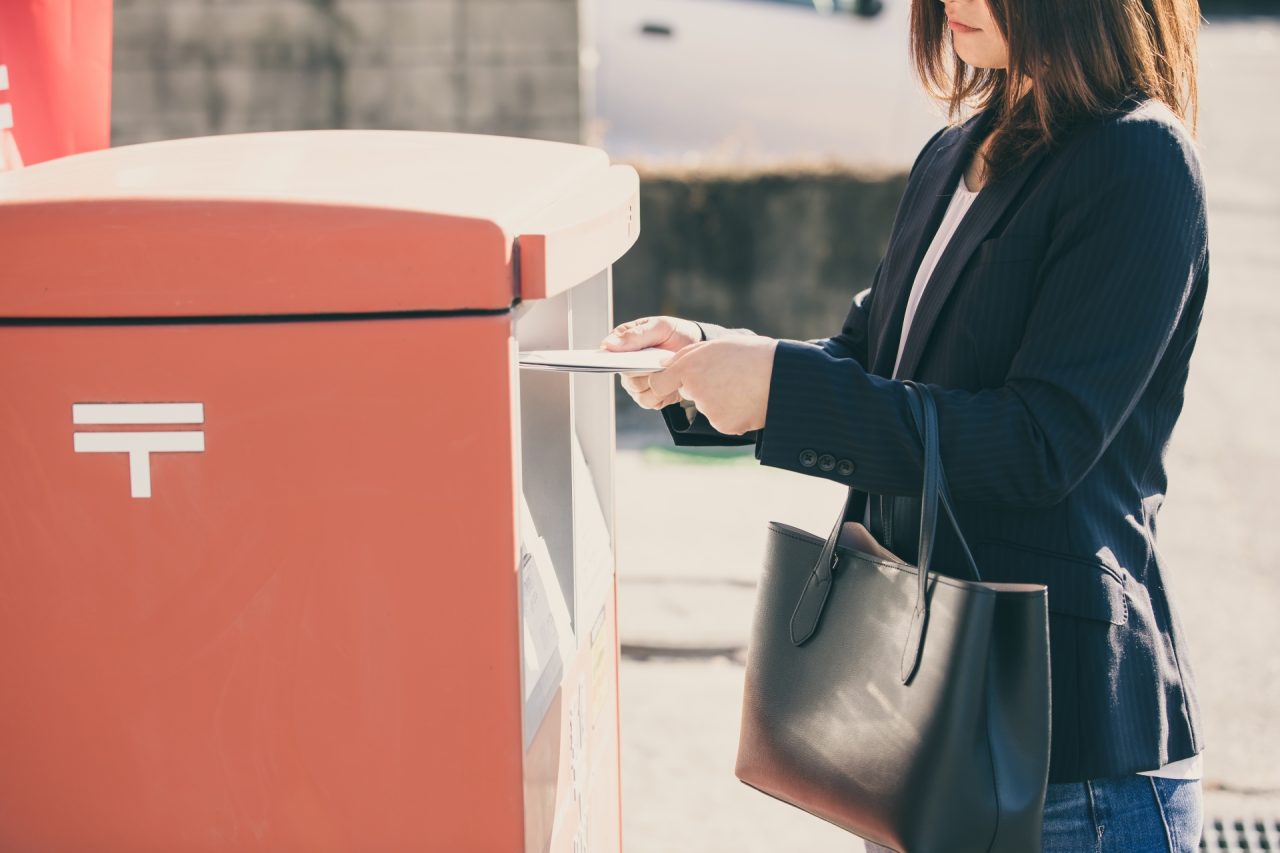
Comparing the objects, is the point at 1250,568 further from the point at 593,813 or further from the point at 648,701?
the point at 593,813

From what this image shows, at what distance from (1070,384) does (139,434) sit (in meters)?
0.82

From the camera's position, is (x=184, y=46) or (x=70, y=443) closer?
(x=70, y=443)

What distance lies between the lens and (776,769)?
1.43 metres

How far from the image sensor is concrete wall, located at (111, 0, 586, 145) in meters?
5.05

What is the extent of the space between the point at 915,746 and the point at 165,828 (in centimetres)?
67

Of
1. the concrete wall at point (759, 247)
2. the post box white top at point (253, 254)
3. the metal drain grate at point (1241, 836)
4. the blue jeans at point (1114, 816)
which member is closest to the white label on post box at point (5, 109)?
the post box white top at point (253, 254)

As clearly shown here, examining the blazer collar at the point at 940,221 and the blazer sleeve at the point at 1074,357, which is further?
the blazer collar at the point at 940,221

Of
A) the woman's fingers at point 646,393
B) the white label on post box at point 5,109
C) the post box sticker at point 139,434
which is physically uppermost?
the white label on post box at point 5,109

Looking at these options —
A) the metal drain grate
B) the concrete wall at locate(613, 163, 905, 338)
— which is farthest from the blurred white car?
the metal drain grate

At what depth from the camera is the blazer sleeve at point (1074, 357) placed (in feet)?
4.23

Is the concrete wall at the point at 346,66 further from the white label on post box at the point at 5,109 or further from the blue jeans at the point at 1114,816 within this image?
the blue jeans at the point at 1114,816

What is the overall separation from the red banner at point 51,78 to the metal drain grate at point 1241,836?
2.38 metres

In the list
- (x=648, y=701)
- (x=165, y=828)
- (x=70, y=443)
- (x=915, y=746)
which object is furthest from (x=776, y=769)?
(x=648, y=701)

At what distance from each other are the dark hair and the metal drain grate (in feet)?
5.95
